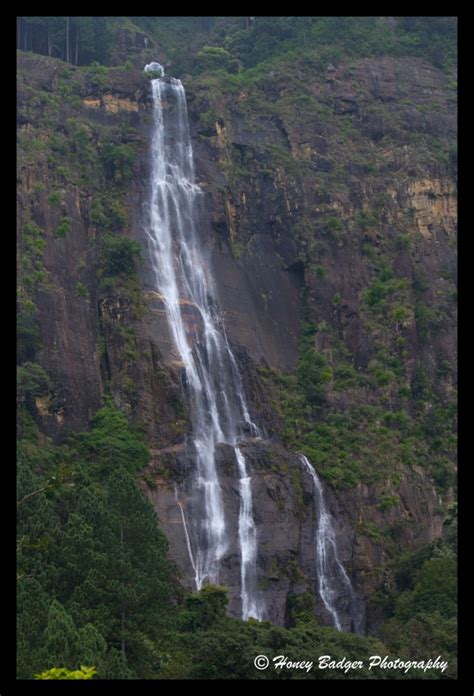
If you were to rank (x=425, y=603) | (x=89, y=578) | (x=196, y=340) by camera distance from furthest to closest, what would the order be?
(x=196, y=340) → (x=425, y=603) → (x=89, y=578)

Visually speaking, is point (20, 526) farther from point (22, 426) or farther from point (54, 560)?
point (22, 426)

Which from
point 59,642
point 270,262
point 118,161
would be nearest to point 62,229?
point 118,161

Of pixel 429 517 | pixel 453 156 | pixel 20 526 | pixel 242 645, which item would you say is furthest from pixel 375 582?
pixel 453 156

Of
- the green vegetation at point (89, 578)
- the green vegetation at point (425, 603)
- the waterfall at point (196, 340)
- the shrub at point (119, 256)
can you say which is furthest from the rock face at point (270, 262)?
the green vegetation at point (89, 578)

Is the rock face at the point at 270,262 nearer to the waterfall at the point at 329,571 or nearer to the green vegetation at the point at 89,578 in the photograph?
the waterfall at the point at 329,571

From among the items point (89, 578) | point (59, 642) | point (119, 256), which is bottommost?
point (59, 642)

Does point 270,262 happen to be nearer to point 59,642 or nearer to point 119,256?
point 119,256
